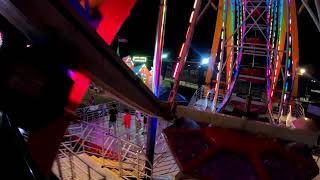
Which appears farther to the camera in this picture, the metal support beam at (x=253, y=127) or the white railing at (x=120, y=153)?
the white railing at (x=120, y=153)

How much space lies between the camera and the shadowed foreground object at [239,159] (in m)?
3.50

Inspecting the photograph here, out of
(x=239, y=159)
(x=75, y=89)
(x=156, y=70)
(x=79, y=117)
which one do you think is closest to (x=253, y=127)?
(x=239, y=159)

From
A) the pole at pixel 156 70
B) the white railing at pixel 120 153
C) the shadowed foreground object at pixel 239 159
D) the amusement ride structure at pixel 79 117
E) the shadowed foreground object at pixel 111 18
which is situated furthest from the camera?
the pole at pixel 156 70

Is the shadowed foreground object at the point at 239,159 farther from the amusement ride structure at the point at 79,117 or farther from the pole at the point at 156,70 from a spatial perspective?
the pole at the point at 156,70

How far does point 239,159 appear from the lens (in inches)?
146

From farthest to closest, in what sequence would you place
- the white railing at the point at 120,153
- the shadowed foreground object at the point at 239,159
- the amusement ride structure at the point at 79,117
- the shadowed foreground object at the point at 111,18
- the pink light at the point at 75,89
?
the white railing at the point at 120,153 → the shadowed foreground object at the point at 111,18 → the shadowed foreground object at the point at 239,159 → the pink light at the point at 75,89 → the amusement ride structure at the point at 79,117

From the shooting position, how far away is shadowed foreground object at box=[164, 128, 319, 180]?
11.5 feet

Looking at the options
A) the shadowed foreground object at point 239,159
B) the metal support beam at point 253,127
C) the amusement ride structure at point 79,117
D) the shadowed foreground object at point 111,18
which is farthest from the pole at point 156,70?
the shadowed foreground object at point 239,159

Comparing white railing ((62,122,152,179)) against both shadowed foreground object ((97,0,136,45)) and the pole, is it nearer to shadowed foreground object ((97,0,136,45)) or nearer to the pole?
the pole

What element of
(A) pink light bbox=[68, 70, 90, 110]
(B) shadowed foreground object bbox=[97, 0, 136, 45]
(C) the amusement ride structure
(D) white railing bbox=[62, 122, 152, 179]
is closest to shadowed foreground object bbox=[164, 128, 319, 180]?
(C) the amusement ride structure

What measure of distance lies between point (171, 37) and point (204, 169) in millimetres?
32356

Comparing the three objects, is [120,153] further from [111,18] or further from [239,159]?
[239,159]

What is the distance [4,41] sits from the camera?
199cm

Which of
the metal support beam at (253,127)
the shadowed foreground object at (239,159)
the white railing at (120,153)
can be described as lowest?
the white railing at (120,153)
